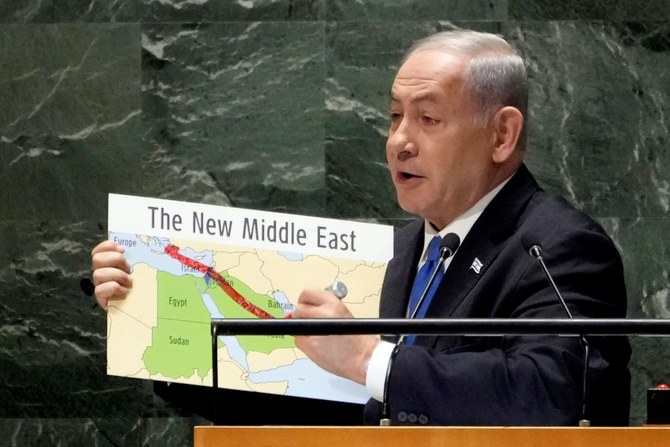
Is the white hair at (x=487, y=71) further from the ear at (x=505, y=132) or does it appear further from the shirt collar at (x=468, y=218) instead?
the shirt collar at (x=468, y=218)

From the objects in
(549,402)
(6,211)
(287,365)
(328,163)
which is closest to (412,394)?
(549,402)

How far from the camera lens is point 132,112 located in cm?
583

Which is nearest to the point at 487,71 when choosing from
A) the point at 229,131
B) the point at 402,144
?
the point at 402,144

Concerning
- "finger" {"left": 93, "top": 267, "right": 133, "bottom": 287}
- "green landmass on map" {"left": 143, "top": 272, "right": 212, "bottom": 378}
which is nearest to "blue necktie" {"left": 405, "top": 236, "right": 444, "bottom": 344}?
"green landmass on map" {"left": 143, "top": 272, "right": 212, "bottom": 378}

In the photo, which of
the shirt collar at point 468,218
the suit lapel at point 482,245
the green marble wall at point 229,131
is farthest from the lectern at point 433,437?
the green marble wall at point 229,131

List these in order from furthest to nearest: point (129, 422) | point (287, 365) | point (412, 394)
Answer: point (129, 422) → point (287, 365) → point (412, 394)

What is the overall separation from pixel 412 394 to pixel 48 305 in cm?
296

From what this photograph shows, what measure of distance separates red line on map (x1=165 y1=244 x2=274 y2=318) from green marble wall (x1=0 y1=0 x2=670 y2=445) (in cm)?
208

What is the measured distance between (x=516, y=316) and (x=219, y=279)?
80 centimetres

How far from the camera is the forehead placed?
12.5 ft

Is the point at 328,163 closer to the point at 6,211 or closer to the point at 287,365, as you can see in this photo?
the point at 6,211

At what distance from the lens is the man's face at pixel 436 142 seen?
3.79 metres

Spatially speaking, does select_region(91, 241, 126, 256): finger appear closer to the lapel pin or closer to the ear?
the lapel pin

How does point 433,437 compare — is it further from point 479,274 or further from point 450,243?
point 479,274
